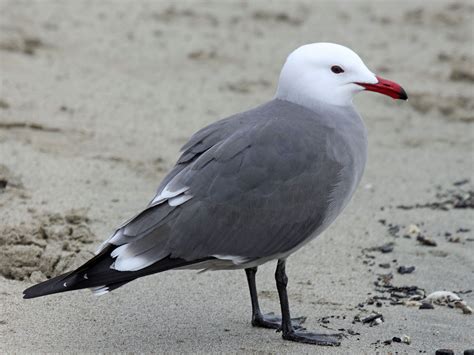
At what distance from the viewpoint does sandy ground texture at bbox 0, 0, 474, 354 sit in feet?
13.5

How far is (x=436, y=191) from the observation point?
242 inches

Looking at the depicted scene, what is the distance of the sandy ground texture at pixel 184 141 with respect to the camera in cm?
413

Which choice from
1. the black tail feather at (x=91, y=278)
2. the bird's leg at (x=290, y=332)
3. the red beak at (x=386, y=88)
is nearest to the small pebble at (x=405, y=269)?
the bird's leg at (x=290, y=332)

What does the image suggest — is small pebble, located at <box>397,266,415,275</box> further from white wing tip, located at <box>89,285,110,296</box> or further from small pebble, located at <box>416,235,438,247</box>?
white wing tip, located at <box>89,285,110,296</box>

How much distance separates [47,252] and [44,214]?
50cm

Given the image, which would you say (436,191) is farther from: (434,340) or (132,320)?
(132,320)

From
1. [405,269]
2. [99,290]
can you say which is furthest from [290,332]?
[405,269]

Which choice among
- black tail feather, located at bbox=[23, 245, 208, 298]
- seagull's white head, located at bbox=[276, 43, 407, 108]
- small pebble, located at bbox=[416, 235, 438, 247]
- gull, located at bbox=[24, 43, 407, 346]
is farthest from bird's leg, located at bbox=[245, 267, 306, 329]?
small pebble, located at bbox=[416, 235, 438, 247]

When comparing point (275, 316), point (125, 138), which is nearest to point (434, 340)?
point (275, 316)

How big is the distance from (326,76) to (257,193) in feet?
2.28

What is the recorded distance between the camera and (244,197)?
154 inches

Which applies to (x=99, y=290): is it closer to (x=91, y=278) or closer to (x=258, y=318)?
(x=91, y=278)

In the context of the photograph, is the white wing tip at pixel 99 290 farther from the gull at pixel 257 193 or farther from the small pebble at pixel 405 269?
the small pebble at pixel 405 269

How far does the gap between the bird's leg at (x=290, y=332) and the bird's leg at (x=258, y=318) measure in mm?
101
